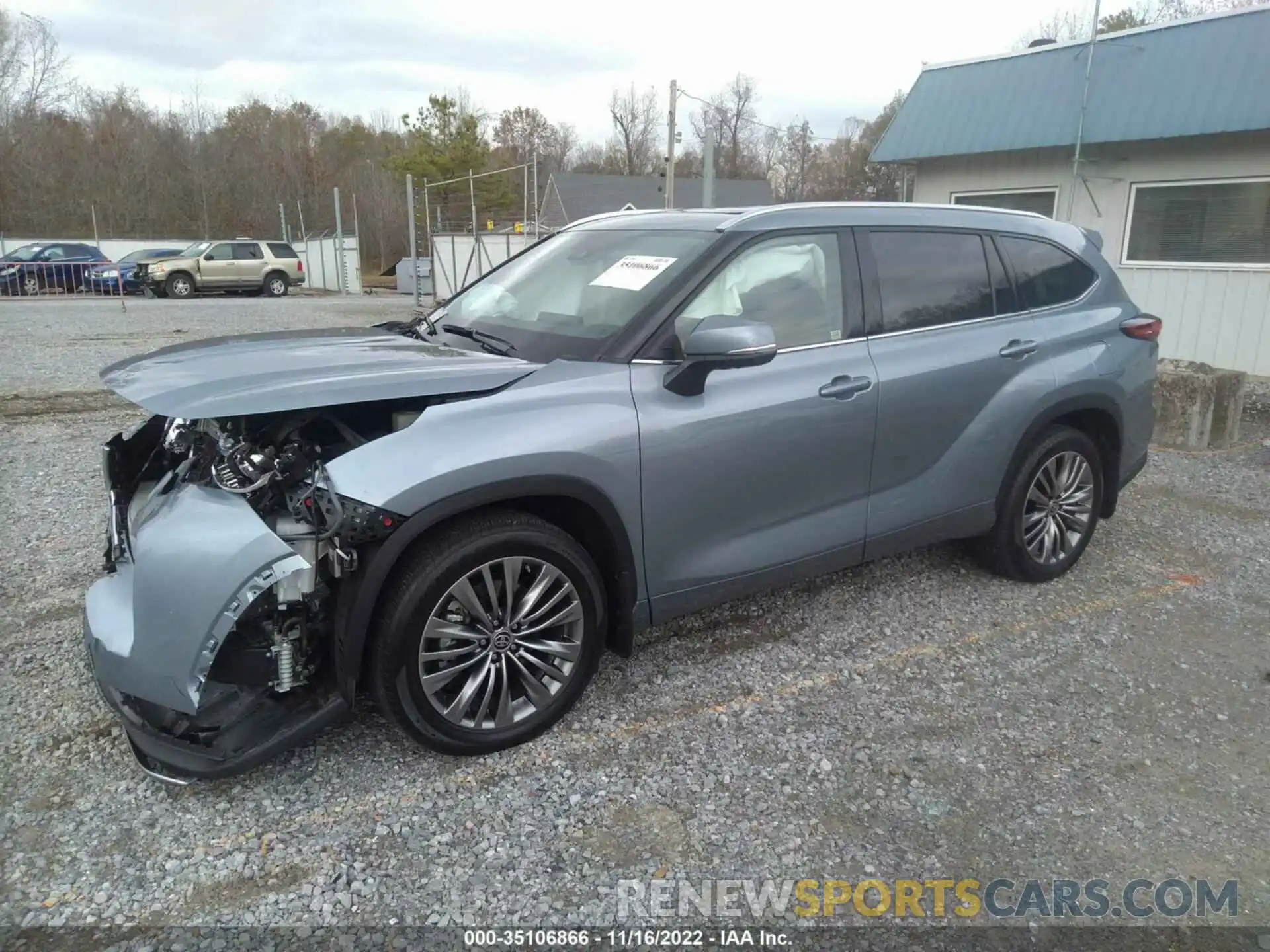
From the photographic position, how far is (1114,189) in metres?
10.6

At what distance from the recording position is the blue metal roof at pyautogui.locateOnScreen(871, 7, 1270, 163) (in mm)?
9023

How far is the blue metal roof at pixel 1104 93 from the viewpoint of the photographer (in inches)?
355

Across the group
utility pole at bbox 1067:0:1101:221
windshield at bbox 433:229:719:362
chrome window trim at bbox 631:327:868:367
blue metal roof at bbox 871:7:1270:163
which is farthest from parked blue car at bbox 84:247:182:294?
chrome window trim at bbox 631:327:868:367

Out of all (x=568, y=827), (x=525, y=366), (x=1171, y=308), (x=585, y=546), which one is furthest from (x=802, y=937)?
(x=1171, y=308)

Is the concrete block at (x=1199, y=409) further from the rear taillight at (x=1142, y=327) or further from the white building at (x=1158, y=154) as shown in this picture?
the rear taillight at (x=1142, y=327)

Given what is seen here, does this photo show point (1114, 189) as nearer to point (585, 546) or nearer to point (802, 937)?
point (585, 546)

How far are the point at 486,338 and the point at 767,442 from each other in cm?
122

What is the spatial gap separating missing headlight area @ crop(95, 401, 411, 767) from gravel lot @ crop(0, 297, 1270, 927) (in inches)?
12.7

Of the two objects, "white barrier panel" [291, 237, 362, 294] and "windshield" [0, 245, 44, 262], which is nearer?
"windshield" [0, 245, 44, 262]

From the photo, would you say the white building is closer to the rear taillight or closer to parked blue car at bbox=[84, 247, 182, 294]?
the rear taillight

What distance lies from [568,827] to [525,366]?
155 cm

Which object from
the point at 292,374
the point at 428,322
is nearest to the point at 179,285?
the point at 428,322

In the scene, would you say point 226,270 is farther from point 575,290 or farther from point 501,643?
point 501,643

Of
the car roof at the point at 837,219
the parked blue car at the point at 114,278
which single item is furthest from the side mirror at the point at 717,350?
the parked blue car at the point at 114,278
